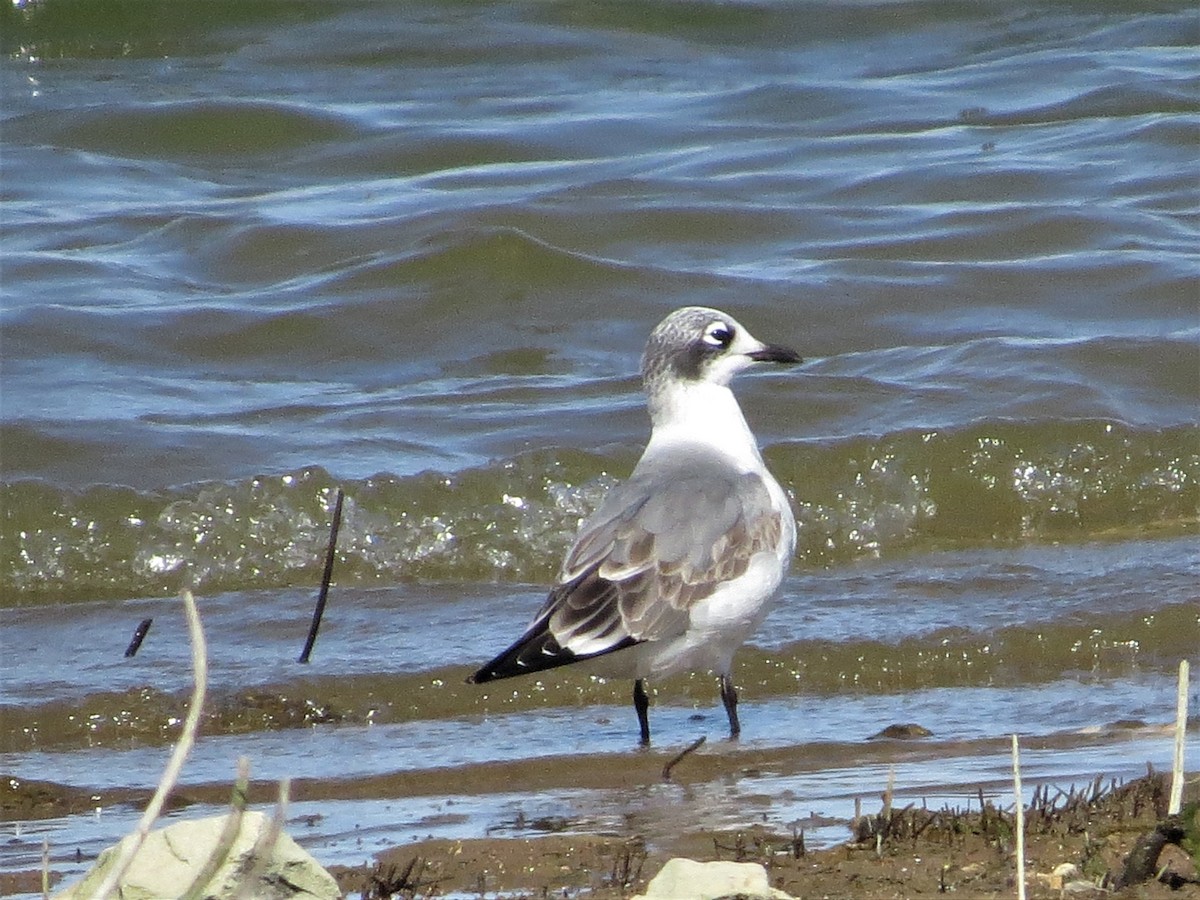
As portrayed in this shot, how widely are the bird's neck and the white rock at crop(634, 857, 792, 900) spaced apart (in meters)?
2.94

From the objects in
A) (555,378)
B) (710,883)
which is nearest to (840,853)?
(710,883)

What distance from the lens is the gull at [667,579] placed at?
208 inches

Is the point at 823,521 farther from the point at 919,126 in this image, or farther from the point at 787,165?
→ the point at 919,126

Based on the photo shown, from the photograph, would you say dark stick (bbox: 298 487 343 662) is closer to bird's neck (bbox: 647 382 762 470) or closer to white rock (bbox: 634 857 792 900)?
bird's neck (bbox: 647 382 762 470)

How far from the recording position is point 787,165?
13516 millimetres

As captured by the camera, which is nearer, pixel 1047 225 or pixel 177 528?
pixel 177 528

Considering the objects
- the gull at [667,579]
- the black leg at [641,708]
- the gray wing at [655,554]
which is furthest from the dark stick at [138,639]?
the black leg at [641,708]

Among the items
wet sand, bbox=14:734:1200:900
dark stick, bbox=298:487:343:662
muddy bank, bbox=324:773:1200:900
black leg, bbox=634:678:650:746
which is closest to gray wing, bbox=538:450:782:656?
black leg, bbox=634:678:650:746

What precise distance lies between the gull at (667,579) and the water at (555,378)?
0.26m

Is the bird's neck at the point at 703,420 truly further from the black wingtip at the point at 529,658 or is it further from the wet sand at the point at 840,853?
the wet sand at the point at 840,853

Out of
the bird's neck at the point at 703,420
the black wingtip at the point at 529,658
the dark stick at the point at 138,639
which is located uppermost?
the bird's neck at the point at 703,420

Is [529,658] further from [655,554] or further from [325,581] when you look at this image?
[325,581]

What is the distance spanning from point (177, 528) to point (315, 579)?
665 mm

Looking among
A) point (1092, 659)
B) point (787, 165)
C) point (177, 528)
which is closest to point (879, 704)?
point (1092, 659)
